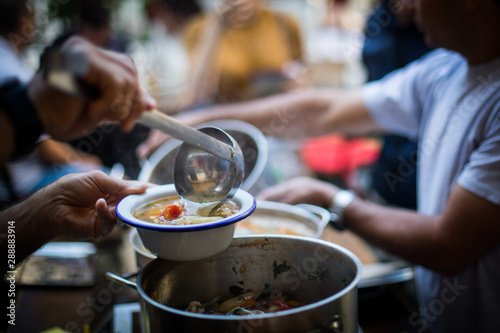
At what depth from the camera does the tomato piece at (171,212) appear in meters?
0.87

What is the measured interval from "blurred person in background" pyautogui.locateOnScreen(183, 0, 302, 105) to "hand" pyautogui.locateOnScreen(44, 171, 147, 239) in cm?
276

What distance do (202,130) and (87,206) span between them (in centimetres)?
36

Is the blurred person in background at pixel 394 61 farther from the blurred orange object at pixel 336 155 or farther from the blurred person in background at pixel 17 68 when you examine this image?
the blurred person in background at pixel 17 68

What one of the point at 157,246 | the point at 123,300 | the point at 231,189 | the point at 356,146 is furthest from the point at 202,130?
the point at 356,146

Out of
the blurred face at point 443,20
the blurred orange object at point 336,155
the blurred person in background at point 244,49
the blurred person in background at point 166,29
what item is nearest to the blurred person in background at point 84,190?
the blurred face at point 443,20

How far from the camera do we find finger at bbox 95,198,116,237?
921mm

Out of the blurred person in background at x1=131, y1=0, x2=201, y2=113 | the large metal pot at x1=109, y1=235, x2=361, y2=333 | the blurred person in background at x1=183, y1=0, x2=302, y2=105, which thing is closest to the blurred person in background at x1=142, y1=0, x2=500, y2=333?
the large metal pot at x1=109, y1=235, x2=361, y2=333

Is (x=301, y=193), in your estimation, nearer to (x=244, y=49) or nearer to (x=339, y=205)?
(x=339, y=205)

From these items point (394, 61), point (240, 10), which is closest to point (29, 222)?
point (394, 61)

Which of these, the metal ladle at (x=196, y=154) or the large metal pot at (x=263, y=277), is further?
the metal ladle at (x=196, y=154)

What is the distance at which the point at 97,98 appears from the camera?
101 centimetres

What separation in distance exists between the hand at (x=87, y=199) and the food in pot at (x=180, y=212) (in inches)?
2.5

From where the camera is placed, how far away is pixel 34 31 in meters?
1.82

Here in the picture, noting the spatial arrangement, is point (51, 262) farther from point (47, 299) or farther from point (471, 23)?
point (471, 23)
